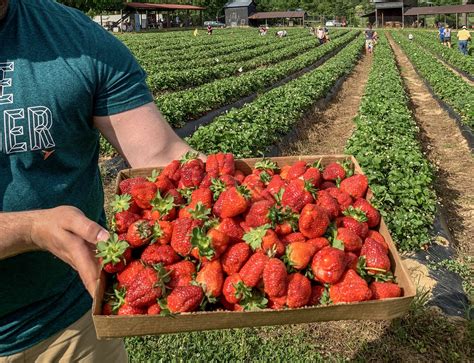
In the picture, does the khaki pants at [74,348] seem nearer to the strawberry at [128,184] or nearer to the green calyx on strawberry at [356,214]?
the strawberry at [128,184]

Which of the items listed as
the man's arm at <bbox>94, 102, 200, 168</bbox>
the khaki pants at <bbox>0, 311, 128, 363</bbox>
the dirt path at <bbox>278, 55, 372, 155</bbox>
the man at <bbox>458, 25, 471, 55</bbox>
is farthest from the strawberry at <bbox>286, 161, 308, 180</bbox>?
the man at <bbox>458, 25, 471, 55</bbox>

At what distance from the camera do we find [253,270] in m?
1.77

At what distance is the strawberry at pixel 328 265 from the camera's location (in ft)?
5.83

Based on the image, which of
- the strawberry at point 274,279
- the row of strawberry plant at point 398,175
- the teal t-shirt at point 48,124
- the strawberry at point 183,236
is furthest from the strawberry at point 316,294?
the row of strawberry plant at point 398,175

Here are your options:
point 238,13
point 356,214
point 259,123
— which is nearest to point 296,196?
point 356,214

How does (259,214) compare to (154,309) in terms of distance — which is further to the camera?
(259,214)

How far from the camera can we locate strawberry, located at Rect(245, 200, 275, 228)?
Result: 1.94 metres

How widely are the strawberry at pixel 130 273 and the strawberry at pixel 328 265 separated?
66cm

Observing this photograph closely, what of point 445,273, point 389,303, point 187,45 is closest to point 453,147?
point 445,273

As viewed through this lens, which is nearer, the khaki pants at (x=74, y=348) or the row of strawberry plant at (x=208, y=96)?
the khaki pants at (x=74, y=348)

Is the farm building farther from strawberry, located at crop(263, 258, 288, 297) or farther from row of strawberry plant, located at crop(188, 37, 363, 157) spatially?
strawberry, located at crop(263, 258, 288, 297)

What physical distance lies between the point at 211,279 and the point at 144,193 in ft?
1.67

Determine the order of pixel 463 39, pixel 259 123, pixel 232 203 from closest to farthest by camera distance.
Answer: pixel 232 203
pixel 259 123
pixel 463 39

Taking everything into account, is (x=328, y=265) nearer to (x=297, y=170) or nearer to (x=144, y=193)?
(x=297, y=170)
